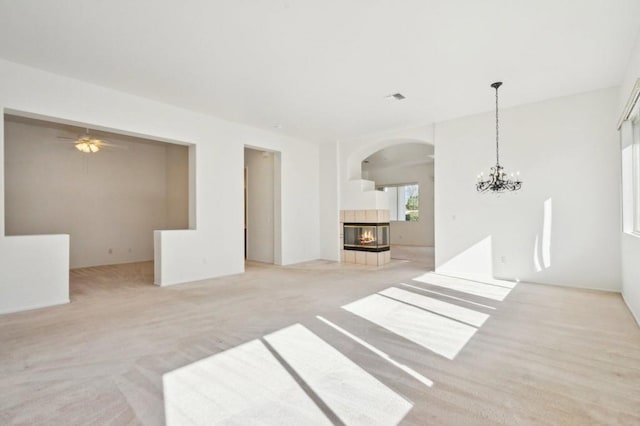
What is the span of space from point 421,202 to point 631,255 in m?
8.24

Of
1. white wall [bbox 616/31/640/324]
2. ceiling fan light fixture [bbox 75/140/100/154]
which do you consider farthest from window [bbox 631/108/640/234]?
ceiling fan light fixture [bbox 75/140/100/154]

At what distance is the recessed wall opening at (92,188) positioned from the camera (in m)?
6.41

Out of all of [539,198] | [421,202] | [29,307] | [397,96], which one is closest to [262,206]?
[397,96]

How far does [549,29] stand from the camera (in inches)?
129

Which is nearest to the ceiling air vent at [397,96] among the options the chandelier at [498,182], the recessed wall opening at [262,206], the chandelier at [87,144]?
the chandelier at [498,182]

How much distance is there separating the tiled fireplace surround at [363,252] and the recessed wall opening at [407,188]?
11.5ft

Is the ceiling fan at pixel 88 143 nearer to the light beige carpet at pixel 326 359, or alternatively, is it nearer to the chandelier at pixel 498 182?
the light beige carpet at pixel 326 359

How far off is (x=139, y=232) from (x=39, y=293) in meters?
4.46

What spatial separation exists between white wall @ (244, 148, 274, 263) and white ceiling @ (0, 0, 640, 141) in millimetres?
2812

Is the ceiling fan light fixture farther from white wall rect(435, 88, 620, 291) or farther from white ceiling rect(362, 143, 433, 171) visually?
white ceiling rect(362, 143, 433, 171)

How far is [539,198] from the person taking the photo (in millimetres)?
5406

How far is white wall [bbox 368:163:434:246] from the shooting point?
11867 millimetres

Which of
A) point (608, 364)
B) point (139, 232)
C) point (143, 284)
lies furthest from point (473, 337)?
point (139, 232)

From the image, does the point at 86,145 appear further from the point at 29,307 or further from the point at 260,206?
the point at 260,206
